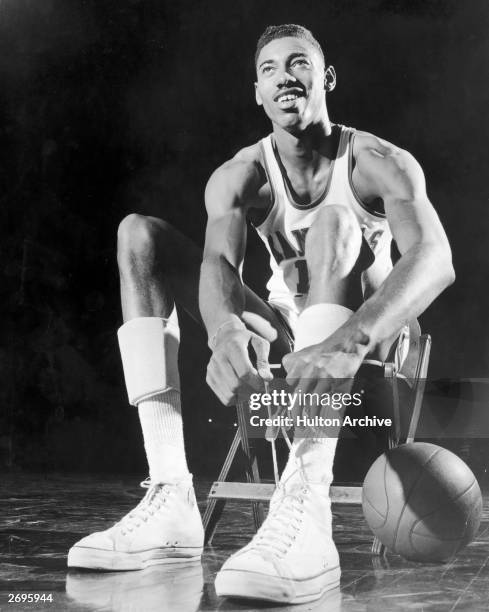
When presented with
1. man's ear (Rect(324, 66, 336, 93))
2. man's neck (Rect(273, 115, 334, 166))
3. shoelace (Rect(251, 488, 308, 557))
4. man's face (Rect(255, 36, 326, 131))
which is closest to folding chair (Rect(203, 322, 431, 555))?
shoelace (Rect(251, 488, 308, 557))

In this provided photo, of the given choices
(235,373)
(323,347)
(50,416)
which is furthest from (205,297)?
(50,416)

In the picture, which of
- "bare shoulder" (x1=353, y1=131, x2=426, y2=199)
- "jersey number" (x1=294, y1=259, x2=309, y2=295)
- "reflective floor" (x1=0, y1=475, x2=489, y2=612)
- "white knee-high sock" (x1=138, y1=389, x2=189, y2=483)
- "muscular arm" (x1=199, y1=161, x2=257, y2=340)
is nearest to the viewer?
"reflective floor" (x1=0, y1=475, x2=489, y2=612)

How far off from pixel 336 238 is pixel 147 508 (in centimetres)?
85

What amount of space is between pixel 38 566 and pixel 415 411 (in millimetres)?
1079

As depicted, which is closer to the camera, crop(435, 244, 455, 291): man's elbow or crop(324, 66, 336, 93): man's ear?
crop(435, 244, 455, 291): man's elbow

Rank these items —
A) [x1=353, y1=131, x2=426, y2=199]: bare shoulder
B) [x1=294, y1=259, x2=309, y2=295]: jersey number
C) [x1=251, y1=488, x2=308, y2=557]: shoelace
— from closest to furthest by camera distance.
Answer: [x1=251, y1=488, x2=308, y2=557]: shoelace < [x1=353, y1=131, x2=426, y2=199]: bare shoulder < [x1=294, y1=259, x2=309, y2=295]: jersey number

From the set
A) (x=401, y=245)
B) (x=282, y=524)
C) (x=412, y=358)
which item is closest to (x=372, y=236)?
(x=401, y=245)

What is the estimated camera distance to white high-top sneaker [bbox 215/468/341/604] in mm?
1409

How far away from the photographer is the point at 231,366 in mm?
1853

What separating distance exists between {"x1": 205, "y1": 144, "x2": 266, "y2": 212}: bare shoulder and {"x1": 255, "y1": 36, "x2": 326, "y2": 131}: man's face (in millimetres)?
149

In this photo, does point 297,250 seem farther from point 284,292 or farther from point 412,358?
A: point 412,358

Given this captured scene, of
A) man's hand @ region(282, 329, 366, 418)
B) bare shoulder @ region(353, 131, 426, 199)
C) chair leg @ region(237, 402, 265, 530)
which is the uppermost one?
bare shoulder @ region(353, 131, 426, 199)

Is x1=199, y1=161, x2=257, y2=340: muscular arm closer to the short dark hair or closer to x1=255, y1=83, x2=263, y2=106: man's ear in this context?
x1=255, y1=83, x2=263, y2=106: man's ear

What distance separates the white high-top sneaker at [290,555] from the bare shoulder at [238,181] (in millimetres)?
965
